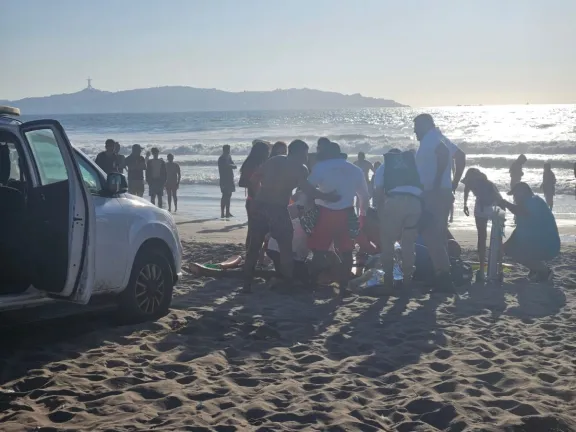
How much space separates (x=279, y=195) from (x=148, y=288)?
192cm

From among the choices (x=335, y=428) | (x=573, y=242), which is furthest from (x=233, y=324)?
(x=573, y=242)

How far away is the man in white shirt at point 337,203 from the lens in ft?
27.5

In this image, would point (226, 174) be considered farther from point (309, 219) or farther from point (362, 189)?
point (362, 189)

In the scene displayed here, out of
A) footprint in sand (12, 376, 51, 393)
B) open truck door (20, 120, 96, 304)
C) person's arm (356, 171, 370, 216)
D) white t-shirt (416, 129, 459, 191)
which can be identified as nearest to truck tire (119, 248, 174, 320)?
open truck door (20, 120, 96, 304)

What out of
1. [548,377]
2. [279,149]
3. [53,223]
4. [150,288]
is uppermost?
[279,149]

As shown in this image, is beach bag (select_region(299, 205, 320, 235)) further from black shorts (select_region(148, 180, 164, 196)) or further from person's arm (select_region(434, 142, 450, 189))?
black shorts (select_region(148, 180, 164, 196))

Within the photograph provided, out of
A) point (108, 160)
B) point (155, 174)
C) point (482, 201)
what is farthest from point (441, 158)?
point (155, 174)

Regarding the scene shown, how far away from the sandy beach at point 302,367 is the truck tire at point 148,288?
0.59 ft

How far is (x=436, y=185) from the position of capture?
27.9 feet

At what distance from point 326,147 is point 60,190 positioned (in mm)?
3635

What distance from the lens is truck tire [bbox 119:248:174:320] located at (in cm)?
659

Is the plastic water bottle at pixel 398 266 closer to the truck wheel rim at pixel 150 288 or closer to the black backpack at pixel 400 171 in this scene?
the black backpack at pixel 400 171

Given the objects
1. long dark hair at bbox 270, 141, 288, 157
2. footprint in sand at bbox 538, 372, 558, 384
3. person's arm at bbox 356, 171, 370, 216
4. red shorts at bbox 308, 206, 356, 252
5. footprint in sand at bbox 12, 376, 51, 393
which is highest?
long dark hair at bbox 270, 141, 288, 157

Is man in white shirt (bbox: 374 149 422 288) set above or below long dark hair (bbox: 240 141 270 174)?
below
